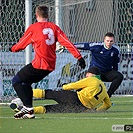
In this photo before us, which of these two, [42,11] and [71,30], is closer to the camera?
[42,11]

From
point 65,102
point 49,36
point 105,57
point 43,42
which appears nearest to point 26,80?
point 43,42

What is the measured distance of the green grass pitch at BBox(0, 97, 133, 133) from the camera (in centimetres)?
908

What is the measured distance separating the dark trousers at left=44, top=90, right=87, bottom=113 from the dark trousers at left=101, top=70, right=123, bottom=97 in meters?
1.86

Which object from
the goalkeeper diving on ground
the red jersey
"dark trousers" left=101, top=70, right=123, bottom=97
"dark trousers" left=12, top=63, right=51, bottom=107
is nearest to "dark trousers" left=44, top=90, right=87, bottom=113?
the goalkeeper diving on ground

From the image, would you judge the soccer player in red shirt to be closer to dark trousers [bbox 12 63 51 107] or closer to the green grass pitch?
dark trousers [bbox 12 63 51 107]

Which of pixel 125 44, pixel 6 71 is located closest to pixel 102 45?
pixel 6 71

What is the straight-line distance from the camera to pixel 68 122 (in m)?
10.1

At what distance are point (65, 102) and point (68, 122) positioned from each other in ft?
5.56

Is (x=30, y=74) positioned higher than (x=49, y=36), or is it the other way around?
(x=49, y=36)

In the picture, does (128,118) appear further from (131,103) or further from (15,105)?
(131,103)

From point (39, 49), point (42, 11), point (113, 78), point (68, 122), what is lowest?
point (68, 122)

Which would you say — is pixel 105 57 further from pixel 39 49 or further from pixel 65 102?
pixel 39 49

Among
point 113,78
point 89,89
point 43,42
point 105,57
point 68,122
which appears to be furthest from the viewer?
point 105,57

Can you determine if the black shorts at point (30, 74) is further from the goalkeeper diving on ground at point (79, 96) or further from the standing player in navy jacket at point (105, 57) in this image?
the standing player in navy jacket at point (105, 57)
